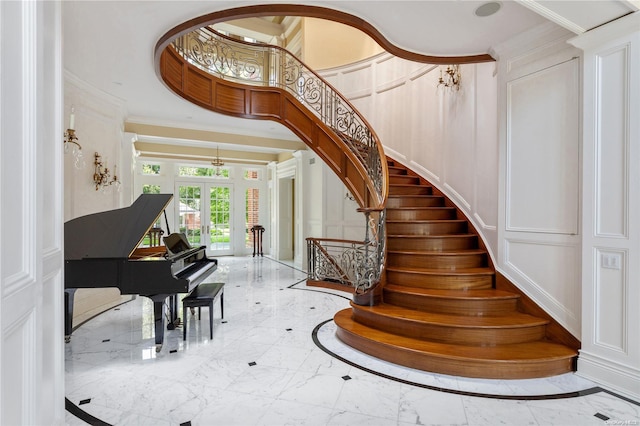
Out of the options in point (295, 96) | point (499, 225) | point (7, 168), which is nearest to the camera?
point (7, 168)

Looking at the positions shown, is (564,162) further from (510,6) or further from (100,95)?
(100,95)

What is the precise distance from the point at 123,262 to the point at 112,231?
48 centimetres

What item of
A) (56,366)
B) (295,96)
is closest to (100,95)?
(295,96)

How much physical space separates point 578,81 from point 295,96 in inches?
165

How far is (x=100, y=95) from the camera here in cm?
482

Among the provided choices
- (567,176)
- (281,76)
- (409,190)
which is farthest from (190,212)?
(567,176)

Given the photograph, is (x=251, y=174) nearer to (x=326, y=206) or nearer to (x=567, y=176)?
(x=326, y=206)

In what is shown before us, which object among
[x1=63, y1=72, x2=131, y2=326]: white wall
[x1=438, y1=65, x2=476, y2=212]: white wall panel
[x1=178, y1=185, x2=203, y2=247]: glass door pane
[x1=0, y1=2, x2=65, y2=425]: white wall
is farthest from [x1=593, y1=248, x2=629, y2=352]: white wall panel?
[x1=178, y1=185, x2=203, y2=247]: glass door pane

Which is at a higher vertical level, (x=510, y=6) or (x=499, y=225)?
(x=510, y=6)

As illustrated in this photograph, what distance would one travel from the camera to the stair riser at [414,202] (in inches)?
194

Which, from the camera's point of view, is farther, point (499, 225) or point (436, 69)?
point (436, 69)

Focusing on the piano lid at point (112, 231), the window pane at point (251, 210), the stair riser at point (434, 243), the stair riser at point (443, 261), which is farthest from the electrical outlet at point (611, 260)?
the window pane at point (251, 210)

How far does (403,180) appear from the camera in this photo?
216 inches

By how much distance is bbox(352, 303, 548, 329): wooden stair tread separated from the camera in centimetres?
302
